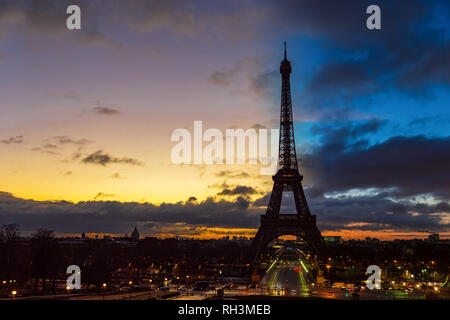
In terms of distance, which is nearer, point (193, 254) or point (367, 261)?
point (367, 261)

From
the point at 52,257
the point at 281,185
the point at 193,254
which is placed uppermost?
the point at 281,185
